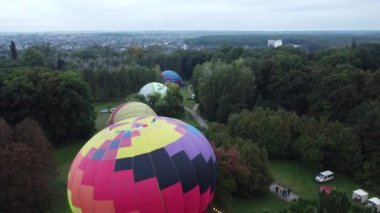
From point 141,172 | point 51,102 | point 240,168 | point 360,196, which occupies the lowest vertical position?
point 360,196

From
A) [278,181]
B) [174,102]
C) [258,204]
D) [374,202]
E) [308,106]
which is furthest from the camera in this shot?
[174,102]

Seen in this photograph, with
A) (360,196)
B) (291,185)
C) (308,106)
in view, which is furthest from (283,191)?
(308,106)

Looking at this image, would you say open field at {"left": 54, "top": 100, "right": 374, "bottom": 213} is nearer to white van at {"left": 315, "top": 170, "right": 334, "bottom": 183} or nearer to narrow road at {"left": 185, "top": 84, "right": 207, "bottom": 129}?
white van at {"left": 315, "top": 170, "right": 334, "bottom": 183}

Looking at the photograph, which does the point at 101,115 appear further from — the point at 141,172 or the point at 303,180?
the point at 141,172

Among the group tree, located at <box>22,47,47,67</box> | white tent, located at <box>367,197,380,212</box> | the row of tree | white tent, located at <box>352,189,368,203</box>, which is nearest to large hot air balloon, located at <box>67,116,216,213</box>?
white tent, located at <box>367,197,380,212</box>

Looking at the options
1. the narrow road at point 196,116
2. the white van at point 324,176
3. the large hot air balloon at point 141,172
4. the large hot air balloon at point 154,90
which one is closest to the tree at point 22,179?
the large hot air balloon at point 141,172

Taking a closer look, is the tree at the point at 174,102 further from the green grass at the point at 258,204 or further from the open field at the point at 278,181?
the green grass at the point at 258,204

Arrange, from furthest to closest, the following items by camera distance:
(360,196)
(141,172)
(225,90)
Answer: (225,90), (360,196), (141,172)

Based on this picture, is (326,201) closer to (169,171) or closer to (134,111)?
(169,171)
